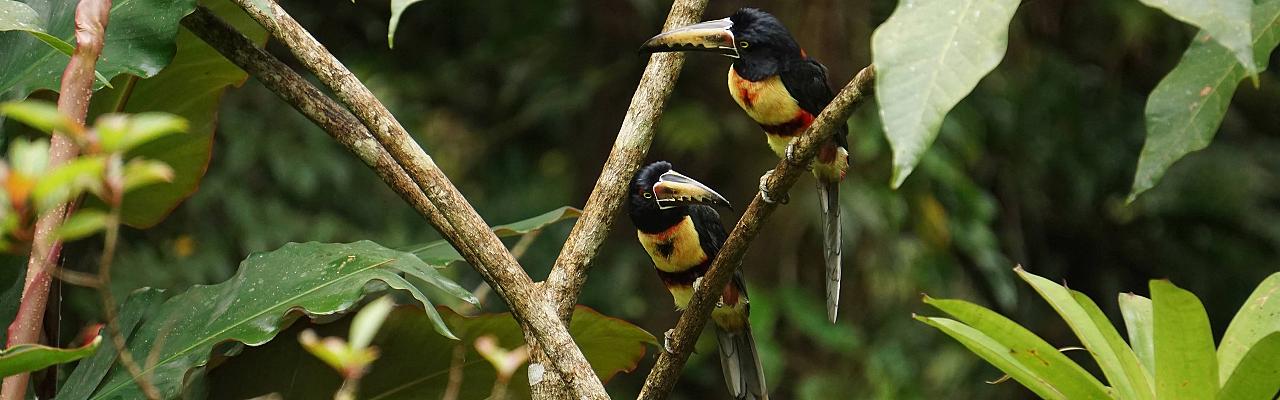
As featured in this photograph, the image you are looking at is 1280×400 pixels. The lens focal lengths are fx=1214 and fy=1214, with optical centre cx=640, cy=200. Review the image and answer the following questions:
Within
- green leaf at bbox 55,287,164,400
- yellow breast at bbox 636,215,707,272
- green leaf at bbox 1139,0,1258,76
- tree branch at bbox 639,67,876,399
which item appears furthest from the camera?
yellow breast at bbox 636,215,707,272

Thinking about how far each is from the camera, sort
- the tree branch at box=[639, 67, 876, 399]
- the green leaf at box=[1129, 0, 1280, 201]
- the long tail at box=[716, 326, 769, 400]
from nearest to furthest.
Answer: the green leaf at box=[1129, 0, 1280, 201] → the tree branch at box=[639, 67, 876, 399] → the long tail at box=[716, 326, 769, 400]

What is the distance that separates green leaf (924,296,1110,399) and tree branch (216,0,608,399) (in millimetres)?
381

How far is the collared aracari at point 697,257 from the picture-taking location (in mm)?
2049

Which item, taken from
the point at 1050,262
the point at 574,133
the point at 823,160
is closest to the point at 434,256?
the point at 823,160

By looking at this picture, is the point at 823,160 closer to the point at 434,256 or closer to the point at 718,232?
the point at 718,232

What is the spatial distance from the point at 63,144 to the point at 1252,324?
1.21 meters

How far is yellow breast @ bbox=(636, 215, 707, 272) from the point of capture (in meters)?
2.12

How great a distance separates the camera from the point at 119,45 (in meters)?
1.33

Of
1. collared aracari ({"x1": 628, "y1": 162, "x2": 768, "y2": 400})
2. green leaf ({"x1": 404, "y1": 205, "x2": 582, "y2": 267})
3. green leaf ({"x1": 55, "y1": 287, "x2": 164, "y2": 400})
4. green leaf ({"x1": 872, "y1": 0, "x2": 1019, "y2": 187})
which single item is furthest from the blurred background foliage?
green leaf ({"x1": 872, "y1": 0, "x2": 1019, "y2": 187})

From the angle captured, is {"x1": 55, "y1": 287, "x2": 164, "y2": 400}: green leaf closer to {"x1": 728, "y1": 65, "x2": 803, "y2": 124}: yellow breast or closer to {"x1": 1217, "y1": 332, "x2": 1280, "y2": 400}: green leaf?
{"x1": 728, "y1": 65, "x2": 803, "y2": 124}: yellow breast

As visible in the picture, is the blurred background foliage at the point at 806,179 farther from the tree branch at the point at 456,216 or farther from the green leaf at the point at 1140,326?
the tree branch at the point at 456,216

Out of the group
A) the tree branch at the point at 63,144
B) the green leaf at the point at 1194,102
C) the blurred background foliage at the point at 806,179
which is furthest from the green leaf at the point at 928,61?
the blurred background foliage at the point at 806,179

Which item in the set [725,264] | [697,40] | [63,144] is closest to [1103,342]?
[725,264]

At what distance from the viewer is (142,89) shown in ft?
5.41
